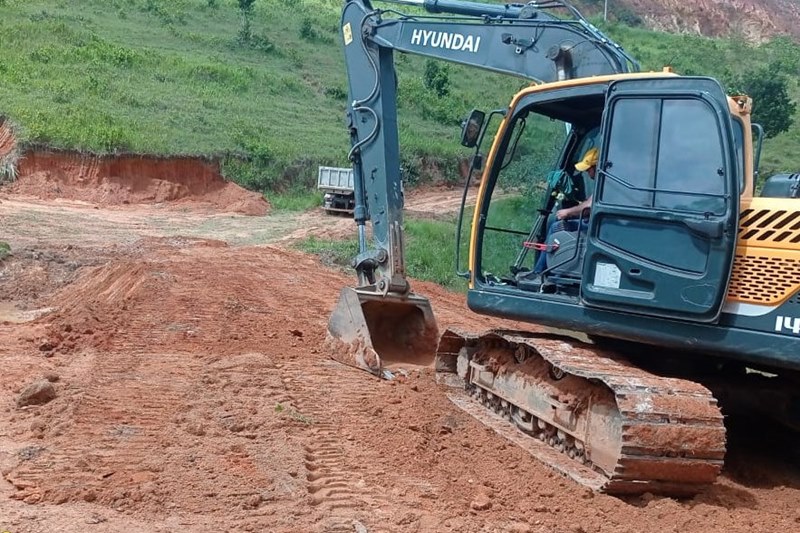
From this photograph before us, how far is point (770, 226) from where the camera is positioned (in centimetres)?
495

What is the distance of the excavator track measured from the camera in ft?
15.5

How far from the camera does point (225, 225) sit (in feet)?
69.5

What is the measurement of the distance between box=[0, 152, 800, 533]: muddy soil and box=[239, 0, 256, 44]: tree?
109 ft

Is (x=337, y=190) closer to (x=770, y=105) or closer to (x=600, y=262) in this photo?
(x=770, y=105)

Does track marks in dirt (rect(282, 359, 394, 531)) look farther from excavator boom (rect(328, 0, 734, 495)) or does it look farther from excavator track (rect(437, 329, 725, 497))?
excavator track (rect(437, 329, 725, 497))

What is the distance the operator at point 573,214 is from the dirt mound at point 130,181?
18165mm

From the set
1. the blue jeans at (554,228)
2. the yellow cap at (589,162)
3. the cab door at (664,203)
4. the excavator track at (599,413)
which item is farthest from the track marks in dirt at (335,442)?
the yellow cap at (589,162)

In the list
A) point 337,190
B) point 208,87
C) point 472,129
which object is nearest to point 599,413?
point 472,129

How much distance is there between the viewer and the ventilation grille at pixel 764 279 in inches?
190

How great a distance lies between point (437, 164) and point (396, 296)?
25.7 metres

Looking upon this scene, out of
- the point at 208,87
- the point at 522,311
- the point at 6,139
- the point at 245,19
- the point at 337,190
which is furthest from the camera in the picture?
the point at 245,19

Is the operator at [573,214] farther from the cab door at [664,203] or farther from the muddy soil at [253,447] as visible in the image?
the muddy soil at [253,447]

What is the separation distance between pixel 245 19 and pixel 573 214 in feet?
130

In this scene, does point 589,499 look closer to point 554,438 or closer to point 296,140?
point 554,438
